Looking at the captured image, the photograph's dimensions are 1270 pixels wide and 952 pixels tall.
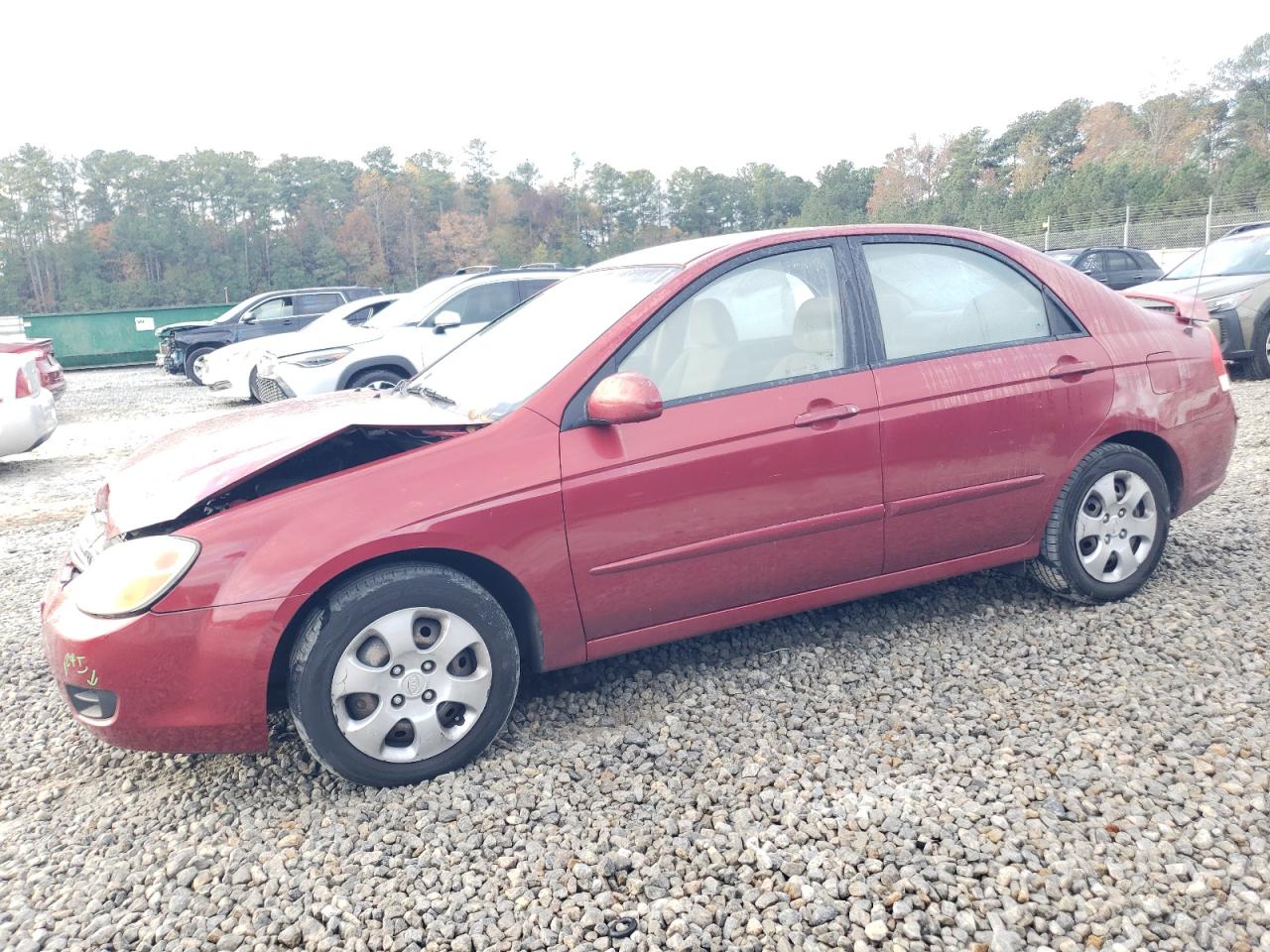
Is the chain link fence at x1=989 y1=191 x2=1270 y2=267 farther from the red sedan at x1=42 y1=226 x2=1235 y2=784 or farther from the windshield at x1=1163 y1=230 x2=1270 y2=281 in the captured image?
the red sedan at x1=42 y1=226 x2=1235 y2=784

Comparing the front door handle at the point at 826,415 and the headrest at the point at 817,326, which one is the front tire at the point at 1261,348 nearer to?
the headrest at the point at 817,326

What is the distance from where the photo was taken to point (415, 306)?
11.2 metres

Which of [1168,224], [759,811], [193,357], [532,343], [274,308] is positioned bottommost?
[759,811]

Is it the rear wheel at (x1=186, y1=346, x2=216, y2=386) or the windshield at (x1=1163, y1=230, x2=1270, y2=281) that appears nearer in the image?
the windshield at (x1=1163, y1=230, x2=1270, y2=281)

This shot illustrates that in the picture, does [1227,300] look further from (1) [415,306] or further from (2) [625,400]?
(2) [625,400]

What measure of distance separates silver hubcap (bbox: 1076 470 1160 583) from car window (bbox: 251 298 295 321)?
18.7m

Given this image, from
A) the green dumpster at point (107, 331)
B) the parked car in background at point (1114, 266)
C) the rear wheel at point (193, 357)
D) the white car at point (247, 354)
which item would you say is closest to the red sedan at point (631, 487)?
the white car at point (247, 354)

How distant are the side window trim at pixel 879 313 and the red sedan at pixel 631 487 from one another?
0.01m

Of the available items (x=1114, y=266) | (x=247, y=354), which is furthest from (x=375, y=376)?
(x=1114, y=266)

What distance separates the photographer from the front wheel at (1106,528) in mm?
3900

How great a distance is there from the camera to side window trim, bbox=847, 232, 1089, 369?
3.61m

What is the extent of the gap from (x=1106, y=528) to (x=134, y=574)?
3.59 m

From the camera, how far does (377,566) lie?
9.54ft

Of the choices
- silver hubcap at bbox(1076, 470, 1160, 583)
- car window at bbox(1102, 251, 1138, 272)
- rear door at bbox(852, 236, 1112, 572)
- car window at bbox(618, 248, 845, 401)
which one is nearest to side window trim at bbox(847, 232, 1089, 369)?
rear door at bbox(852, 236, 1112, 572)
